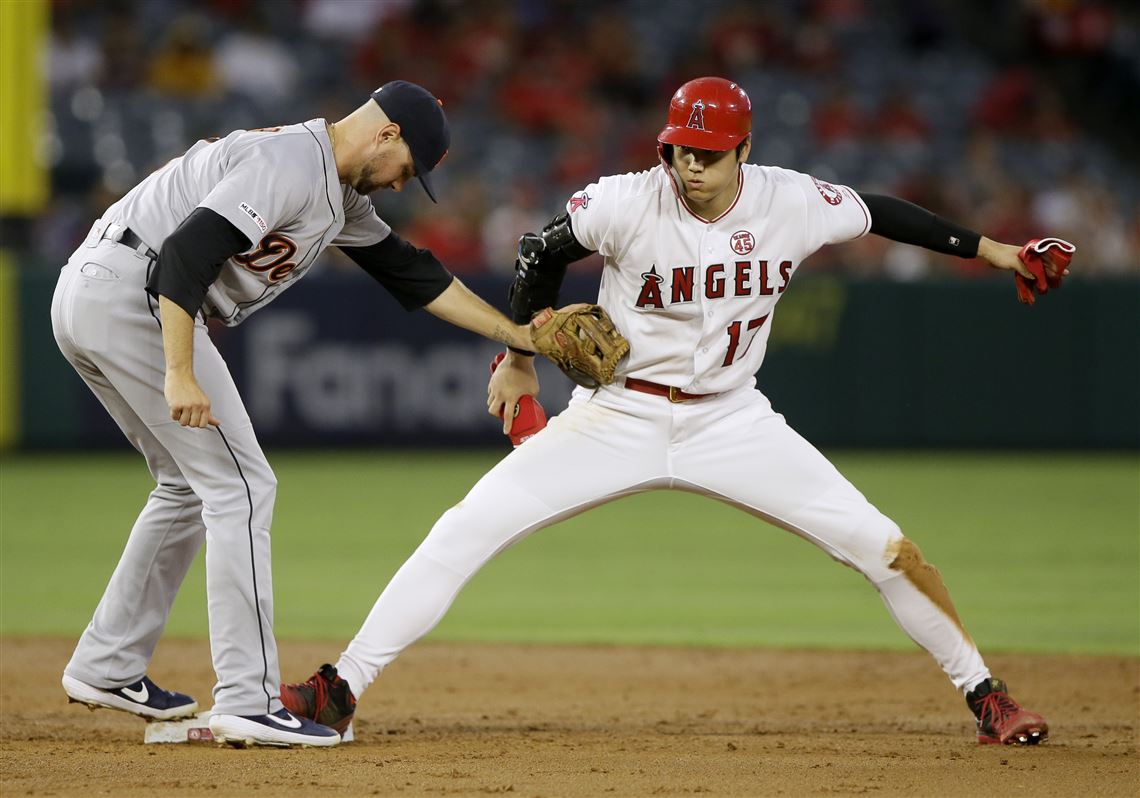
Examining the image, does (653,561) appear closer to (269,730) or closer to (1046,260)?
(1046,260)

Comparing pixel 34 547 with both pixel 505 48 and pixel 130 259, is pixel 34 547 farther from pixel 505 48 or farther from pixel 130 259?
pixel 505 48

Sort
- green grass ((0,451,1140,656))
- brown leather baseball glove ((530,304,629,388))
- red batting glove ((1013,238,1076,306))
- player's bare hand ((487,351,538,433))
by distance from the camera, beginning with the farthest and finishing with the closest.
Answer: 1. green grass ((0,451,1140,656))
2. player's bare hand ((487,351,538,433))
3. red batting glove ((1013,238,1076,306))
4. brown leather baseball glove ((530,304,629,388))

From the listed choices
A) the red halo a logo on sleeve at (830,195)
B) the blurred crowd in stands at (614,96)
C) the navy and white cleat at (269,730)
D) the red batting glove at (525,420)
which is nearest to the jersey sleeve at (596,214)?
the red batting glove at (525,420)

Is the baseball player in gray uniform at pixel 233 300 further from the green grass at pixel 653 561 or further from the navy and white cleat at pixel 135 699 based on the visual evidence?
the green grass at pixel 653 561

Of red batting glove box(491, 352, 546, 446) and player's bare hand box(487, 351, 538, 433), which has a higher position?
player's bare hand box(487, 351, 538, 433)

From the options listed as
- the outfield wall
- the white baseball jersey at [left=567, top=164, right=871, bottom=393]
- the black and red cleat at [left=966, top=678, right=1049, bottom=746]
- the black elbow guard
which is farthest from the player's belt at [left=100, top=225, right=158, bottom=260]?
the outfield wall

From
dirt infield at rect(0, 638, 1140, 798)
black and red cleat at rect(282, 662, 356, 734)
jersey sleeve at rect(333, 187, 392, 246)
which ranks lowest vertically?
dirt infield at rect(0, 638, 1140, 798)

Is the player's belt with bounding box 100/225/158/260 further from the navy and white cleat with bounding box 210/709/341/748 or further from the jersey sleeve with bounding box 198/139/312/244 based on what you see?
the navy and white cleat with bounding box 210/709/341/748
